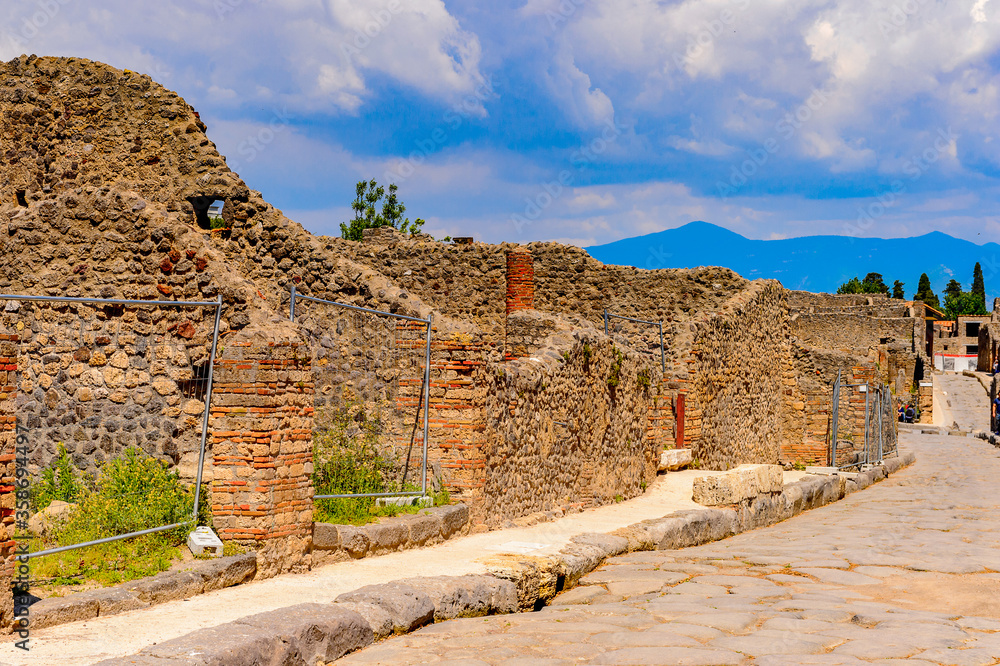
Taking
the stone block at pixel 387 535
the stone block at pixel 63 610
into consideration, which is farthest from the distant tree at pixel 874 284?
the stone block at pixel 63 610

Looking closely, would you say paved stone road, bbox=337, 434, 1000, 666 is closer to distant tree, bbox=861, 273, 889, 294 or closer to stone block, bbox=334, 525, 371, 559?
stone block, bbox=334, 525, 371, 559

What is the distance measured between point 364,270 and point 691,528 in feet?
15.4

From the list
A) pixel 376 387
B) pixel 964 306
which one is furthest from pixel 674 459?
pixel 964 306

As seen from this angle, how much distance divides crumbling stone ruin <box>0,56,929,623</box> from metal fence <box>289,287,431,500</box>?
0.06 meters

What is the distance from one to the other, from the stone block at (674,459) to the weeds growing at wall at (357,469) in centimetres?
598

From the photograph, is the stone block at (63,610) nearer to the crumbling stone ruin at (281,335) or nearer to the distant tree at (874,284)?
the crumbling stone ruin at (281,335)

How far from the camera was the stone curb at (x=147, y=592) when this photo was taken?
16.2ft

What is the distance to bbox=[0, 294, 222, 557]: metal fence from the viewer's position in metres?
6.93

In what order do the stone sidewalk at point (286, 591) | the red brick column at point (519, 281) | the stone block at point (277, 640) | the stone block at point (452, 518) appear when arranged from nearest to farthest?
1. the stone block at point (277, 640)
2. the stone sidewalk at point (286, 591)
3. the stone block at point (452, 518)
4. the red brick column at point (519, 281)

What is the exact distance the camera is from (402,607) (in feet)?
18.1

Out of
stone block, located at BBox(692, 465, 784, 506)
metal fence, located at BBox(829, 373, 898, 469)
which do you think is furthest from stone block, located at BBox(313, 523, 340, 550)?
metal fence, located at BBox(829, 373, 898, 469)

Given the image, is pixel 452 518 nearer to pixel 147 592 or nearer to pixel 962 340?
pixel 147 592

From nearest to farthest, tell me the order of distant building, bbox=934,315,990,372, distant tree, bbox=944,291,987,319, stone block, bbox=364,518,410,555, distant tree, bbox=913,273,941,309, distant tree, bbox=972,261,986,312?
stone block, bbox=364,518,410,555 → distant building, bbox=934,315,990,372 → distant tree, bbox=913,273,941,309 → distant tree, bbox=972,261,986,312 → distant tree, bbox=944,291,987,319

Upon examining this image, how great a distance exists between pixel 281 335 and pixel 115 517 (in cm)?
173
